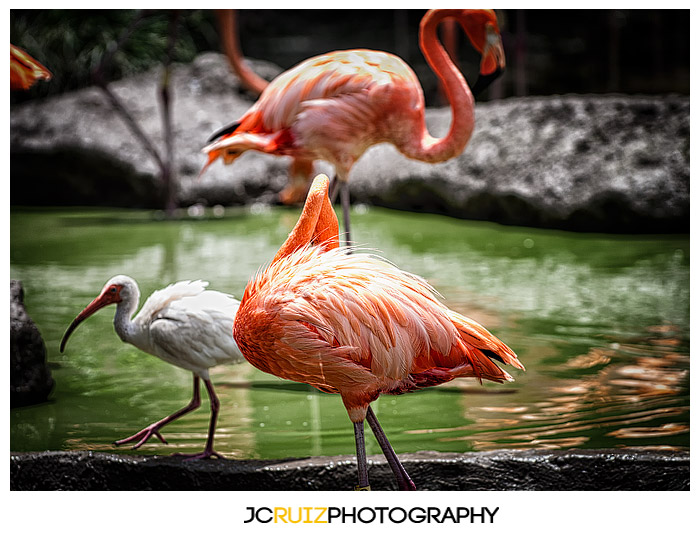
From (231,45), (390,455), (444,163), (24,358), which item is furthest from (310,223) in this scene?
(444,163)

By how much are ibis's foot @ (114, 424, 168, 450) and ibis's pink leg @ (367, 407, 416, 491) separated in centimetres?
71

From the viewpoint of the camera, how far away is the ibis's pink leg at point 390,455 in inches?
86.2

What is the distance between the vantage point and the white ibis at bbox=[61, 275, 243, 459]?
2400mm

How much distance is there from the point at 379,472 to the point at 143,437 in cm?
70

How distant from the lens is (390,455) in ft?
7.22

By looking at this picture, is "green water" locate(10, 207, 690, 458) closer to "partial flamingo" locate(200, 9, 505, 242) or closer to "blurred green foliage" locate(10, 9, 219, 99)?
"partial flamingo" locate(200, 9, 505, 242)

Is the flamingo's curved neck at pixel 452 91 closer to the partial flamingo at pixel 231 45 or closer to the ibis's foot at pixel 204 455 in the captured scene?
the partial flamingo at pixel 231 45

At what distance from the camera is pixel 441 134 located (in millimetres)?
4758

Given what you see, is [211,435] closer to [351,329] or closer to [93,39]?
[351,329]

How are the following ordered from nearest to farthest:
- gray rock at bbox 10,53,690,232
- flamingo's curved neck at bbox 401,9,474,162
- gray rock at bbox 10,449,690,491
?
gray rock at bbox 10,449,690,491 → flamingo's curved neck at bbox 401,9,474,162 → gray rock at bbox 10,53,690,232

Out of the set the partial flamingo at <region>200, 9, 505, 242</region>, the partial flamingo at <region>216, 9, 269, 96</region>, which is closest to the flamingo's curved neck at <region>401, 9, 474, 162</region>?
the partial flamingo at <region>200, 9, 505, 242</region>

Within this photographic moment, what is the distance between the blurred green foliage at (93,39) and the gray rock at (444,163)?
0.72ft

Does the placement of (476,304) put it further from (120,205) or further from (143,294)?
(120,205)
